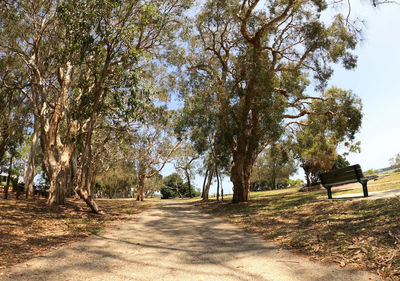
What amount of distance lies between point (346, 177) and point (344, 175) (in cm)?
11

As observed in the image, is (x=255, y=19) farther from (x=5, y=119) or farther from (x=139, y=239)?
(x=5, y=119)

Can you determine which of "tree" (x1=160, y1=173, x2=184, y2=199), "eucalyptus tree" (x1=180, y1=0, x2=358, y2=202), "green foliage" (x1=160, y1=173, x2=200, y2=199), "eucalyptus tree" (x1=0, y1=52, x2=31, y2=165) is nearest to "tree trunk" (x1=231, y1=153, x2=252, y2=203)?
"eucalyptus tree" (x1=180, y1=0, x2=358, y2=202)

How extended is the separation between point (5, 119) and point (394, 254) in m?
22.9

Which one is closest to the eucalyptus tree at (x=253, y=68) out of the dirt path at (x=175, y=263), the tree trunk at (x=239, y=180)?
the tree trunk at (x=239, y=180)

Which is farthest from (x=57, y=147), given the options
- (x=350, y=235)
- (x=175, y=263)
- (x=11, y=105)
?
(x=350, y=235)

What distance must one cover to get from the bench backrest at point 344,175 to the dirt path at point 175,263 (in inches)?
198

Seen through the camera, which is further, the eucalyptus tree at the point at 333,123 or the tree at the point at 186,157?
A: the tree at the point at 186,157

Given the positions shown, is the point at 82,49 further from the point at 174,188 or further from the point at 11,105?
the point at 174,188

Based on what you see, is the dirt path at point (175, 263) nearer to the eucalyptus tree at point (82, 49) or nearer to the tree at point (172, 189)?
the eucalyptus tree at point (82, 49)

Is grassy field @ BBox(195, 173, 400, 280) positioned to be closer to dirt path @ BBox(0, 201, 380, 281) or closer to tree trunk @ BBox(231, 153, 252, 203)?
dirt path @ BBox(0, 201, 380, 281)

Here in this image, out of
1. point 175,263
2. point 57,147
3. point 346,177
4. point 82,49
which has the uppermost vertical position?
point 82,49

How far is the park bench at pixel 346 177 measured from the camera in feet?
30.0

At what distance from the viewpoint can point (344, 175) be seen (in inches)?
389

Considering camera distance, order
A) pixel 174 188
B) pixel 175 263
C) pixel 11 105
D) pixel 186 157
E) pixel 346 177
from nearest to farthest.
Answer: pixel 175 263 → pixel 346 177 → pixel 11 105 → pixel 186 157 → pixel 174 188
